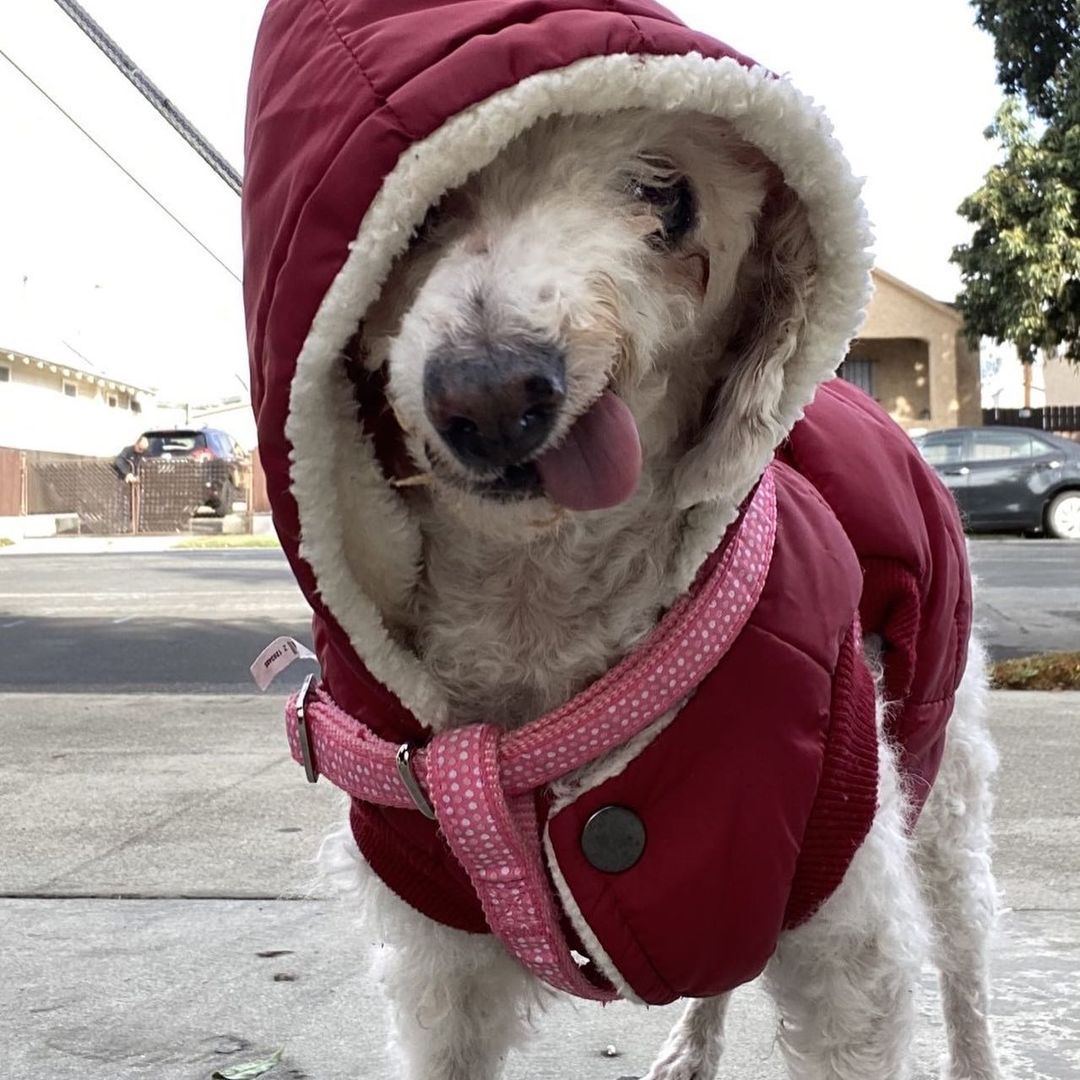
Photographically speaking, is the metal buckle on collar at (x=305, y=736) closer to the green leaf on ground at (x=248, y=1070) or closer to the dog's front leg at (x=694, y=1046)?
the green leaf on ground at (x=248, y=1070)

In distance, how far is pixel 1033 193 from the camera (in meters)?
21.9

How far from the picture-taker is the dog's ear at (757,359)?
176cm

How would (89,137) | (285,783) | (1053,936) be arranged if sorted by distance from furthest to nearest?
1. (285,783)
2. (89,137)
3. (1053,936)

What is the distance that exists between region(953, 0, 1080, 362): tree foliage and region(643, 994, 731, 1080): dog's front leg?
2072 centimetres

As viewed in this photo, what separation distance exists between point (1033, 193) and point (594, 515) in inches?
873

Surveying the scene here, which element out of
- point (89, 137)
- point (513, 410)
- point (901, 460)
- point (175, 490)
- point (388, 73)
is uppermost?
point (89, 137)

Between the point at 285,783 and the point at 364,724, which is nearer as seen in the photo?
the point at 364,724

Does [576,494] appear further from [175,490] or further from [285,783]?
[175,490]

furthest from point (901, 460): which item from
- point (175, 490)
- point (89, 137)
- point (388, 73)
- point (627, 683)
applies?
point (175, 490)

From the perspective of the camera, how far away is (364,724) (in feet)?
6.35

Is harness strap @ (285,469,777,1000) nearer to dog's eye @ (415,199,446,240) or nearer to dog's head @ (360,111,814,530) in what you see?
dog's head @ (360,111,814,530)

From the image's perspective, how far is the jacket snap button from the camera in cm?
178

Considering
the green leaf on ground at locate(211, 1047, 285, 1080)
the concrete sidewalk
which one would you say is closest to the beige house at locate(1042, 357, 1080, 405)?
the concrete sidewalk

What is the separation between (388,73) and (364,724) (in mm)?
868
